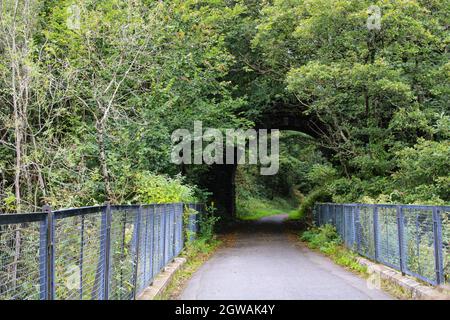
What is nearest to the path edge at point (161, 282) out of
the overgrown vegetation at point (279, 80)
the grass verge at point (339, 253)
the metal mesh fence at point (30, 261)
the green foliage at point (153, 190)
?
the green foliage at point (153, 190)

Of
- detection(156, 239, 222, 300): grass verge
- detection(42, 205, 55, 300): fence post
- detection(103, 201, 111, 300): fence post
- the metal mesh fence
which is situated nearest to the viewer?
the metal mesh fence

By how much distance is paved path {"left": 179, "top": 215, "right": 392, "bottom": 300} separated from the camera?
316 inches

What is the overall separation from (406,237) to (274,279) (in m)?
2.72

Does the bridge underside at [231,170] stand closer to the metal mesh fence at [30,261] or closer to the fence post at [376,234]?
the fence post at [376,234]

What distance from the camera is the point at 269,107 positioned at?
23500mm

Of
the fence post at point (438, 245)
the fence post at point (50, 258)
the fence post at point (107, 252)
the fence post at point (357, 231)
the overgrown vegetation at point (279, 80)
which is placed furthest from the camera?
the overgrown vegetation at point (279, 80)

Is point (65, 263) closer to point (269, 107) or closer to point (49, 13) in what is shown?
point (49, 13)

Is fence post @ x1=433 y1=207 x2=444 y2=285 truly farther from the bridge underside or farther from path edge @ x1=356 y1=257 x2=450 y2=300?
the bridge underside

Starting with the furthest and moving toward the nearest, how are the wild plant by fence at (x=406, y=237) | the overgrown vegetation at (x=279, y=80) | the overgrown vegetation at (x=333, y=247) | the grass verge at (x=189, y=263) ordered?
the overgrown vegetation at (x=279, y=80), the overgrown vegetation at (x=333, y=247), the grass verge at (x=189, y=263), the wild plant by fence at (x=406, y=237)

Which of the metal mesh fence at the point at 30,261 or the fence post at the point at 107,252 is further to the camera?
the fence post at the point at 107,252

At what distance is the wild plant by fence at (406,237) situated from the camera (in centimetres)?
735

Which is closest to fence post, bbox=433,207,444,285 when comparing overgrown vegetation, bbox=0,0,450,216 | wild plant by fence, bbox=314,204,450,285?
wild plant by fence, bbox=314,204,450,285
